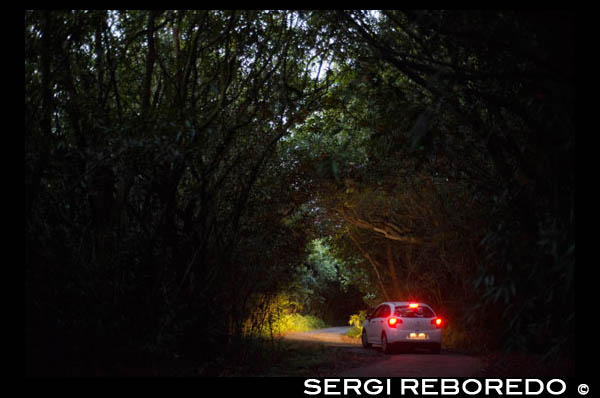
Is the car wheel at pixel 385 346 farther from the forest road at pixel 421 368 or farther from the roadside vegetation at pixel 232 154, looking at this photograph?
the roadside vegetation at pixel 232 154

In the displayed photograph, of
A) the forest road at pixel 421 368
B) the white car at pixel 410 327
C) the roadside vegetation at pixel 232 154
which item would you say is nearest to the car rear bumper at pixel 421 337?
the white car at pixel 410 327

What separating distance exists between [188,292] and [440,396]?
4461 millimetres

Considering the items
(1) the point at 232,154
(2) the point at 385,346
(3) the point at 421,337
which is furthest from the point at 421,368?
(1) the point at 232,154

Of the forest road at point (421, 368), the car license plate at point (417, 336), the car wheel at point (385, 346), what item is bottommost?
the car wheel at point (385, 346)

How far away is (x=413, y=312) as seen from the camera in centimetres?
1396

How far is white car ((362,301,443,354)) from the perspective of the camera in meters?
13.6

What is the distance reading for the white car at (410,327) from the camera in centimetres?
1362

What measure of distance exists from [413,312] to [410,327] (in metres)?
0.45

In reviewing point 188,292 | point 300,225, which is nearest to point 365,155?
point 300,225

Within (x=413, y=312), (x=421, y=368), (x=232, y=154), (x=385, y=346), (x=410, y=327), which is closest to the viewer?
(x=421, y=368)

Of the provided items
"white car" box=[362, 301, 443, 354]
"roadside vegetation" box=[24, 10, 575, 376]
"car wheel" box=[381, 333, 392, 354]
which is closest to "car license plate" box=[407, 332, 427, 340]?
"white car" box=[362, 301, 443, 354]

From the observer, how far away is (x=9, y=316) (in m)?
6.04

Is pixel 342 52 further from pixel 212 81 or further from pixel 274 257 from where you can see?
pixel 274 257

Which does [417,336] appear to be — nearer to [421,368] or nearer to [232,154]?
[421,368]
